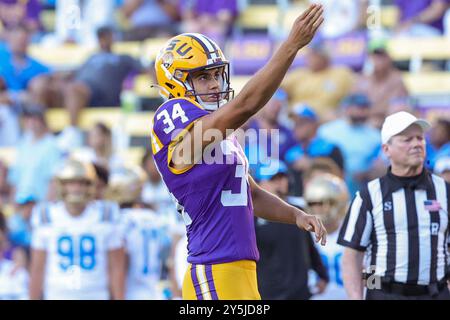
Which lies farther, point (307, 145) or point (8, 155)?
point (8, 155)

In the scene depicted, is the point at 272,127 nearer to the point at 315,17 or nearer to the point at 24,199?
the point at 24,199

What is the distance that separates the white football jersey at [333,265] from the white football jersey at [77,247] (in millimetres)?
1592

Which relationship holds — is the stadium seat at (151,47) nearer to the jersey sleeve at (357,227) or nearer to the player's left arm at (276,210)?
the jersey sleeve at (357,227)

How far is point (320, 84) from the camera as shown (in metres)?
11.1

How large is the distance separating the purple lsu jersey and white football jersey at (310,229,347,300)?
3.01 metres

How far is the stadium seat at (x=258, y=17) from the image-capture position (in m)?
13.3

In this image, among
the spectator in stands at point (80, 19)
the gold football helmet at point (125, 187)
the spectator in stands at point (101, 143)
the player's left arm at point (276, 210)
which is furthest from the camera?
the spectator in stands at point (80, 19)

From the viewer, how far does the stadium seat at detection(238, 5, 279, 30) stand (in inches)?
525

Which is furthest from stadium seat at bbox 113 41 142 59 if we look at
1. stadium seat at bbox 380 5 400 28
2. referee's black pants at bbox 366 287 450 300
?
referee's black pants at bbox 366 287 450 300

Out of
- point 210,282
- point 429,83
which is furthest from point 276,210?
point 429,83

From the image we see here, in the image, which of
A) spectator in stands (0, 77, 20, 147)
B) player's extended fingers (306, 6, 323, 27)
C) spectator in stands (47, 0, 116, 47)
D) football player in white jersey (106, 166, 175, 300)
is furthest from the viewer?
spectator in stands (47, 0, 116, 47)

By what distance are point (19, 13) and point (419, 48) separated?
5493 millimetres

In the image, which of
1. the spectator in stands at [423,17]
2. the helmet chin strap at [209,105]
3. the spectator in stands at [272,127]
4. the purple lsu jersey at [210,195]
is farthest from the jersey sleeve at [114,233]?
the spectator in stands at [423,17]

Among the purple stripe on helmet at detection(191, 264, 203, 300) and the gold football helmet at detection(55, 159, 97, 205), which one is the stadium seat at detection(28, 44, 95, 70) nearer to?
the gold football helmet at detection(55, 159, 97, 205)
